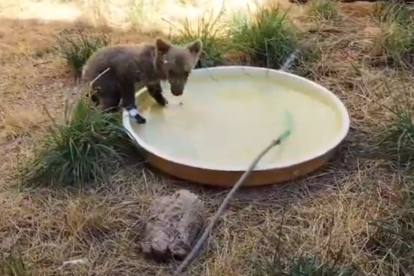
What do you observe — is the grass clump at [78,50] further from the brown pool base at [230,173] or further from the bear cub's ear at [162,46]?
the brown pool base at [230,173]

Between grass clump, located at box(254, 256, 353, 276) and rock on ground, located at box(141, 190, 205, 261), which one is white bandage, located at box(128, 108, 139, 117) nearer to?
rock on ground, located at box(141, 190, 205, 261)

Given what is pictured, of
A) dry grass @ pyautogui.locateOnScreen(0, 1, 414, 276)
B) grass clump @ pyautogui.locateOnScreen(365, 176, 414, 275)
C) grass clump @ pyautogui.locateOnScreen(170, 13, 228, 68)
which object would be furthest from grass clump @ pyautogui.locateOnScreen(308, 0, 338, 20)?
grass clump @ pyautogui.locateOnScreen(365, 176, 414, 275)

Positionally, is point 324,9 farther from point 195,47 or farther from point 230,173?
point 230,173

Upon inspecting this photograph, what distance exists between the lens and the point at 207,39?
4.23 meters

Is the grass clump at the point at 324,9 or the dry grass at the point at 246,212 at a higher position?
the dry grass at the point at 246,212

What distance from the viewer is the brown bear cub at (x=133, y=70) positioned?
3434mm

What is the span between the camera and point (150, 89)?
12.1 ft

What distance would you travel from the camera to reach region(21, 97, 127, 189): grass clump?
3150mm

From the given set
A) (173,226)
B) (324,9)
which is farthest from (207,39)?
(173,226)

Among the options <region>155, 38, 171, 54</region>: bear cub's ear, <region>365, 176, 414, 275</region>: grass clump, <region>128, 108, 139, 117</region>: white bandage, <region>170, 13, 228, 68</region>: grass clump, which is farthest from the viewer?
<region>170, 13, 228, 68</region>: grass clump

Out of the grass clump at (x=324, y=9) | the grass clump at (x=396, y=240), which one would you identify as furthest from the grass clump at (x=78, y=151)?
the grass clump at (x=324, y=9)

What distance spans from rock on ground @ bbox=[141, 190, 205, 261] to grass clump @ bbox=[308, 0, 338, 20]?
7.37 feet

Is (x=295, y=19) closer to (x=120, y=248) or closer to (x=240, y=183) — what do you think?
(x=240, y=183)

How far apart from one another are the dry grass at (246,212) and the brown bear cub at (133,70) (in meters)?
0.30
